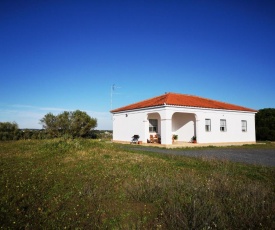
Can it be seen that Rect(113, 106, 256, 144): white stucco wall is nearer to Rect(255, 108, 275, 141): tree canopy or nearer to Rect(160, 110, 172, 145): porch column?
Rect(160, 110, 172, 145): porch column

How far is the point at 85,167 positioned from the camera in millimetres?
8477

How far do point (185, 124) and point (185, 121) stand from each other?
1.05ft

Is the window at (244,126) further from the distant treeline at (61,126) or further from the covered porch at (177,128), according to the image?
the distant treeline at (61,126)

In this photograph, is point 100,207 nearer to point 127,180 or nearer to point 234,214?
point 127,180

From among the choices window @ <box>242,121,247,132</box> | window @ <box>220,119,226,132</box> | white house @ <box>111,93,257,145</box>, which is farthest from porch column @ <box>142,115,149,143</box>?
window @ <box>242,121,247,132</box>

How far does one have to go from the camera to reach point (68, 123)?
27906mm

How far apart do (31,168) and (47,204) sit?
3621mm

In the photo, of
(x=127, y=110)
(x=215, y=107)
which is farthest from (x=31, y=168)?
(x=215, y=107)

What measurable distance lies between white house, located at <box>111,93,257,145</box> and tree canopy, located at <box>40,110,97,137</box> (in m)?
3.83

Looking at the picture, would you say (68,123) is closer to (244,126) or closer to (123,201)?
(244,126)

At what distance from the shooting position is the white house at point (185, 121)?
852 inches

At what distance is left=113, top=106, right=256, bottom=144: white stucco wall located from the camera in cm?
2150

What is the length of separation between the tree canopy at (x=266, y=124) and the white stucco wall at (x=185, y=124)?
383cm

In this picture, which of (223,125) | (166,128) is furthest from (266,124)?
(166,128)
